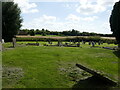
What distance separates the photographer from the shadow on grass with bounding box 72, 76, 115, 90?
11.0m

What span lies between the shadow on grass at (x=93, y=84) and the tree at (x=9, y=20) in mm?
40946

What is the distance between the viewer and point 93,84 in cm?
1151

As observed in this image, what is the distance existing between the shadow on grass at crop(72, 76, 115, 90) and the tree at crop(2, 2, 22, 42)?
4095 centimetres

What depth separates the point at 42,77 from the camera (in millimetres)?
12594

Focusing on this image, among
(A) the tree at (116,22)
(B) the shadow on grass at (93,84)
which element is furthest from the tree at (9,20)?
(B) the shadow on grass at (93,84)

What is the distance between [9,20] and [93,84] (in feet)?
140

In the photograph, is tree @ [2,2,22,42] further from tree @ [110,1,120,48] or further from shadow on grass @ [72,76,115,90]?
shadow on grass @ [72,76,115,90]

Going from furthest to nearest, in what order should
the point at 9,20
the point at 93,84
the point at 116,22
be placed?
the point at 9,20 → the point at 116,22 → the point at 93,84

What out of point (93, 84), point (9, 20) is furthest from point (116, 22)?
point (93, 84)

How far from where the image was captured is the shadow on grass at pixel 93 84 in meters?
11.0

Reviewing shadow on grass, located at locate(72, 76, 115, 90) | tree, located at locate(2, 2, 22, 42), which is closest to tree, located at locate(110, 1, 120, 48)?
tree, located at locate(2, 2, 22, 42)

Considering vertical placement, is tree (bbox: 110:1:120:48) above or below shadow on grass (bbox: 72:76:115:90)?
above

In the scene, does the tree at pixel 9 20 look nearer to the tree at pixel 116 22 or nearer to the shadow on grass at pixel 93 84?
the tree at pixel 116 22

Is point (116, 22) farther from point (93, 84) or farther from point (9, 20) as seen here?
point (93, 84)
